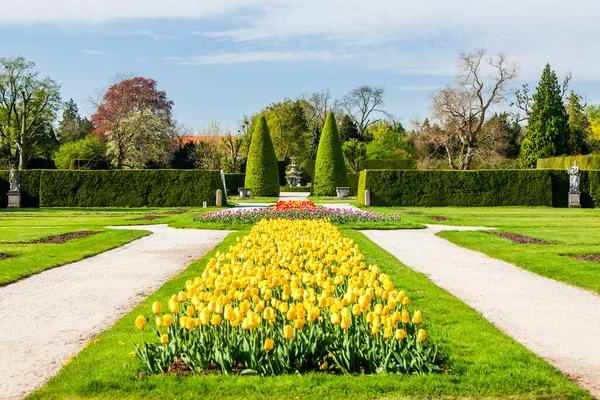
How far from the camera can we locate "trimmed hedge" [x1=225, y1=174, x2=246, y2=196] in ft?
171

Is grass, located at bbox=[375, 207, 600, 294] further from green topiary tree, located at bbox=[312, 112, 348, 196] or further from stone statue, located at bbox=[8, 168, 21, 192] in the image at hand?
green topiary tree, located at bbox=[312, 112, 348, 196]

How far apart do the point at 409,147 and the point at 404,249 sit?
6397 centimetres

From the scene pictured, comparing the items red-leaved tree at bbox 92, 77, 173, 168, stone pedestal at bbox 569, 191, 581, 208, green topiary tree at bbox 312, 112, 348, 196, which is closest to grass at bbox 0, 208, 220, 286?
stone pedestal at bbox 569, 191, 581, 208

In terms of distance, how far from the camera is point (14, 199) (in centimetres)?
3466

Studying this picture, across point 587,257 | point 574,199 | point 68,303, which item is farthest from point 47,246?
point 574,199

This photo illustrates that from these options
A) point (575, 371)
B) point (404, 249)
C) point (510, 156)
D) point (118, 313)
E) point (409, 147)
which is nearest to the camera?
point (575, 371)

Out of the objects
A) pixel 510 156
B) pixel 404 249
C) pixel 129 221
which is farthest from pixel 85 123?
pixel 404 249

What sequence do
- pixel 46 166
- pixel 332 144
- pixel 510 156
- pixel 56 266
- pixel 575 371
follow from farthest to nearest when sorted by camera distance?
pixel 510 156 → pixel 46 166 → pixel 332 144 → pixel 56 266 → pixel 575 371

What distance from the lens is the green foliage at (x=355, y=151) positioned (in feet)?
226

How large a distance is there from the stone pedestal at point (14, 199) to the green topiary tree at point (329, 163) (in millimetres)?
21143

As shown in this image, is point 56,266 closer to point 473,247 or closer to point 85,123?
point 473,247

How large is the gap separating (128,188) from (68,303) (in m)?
27.5

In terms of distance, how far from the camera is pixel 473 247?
15008mm

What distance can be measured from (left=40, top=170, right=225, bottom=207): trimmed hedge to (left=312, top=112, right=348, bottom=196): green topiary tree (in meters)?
13.4
